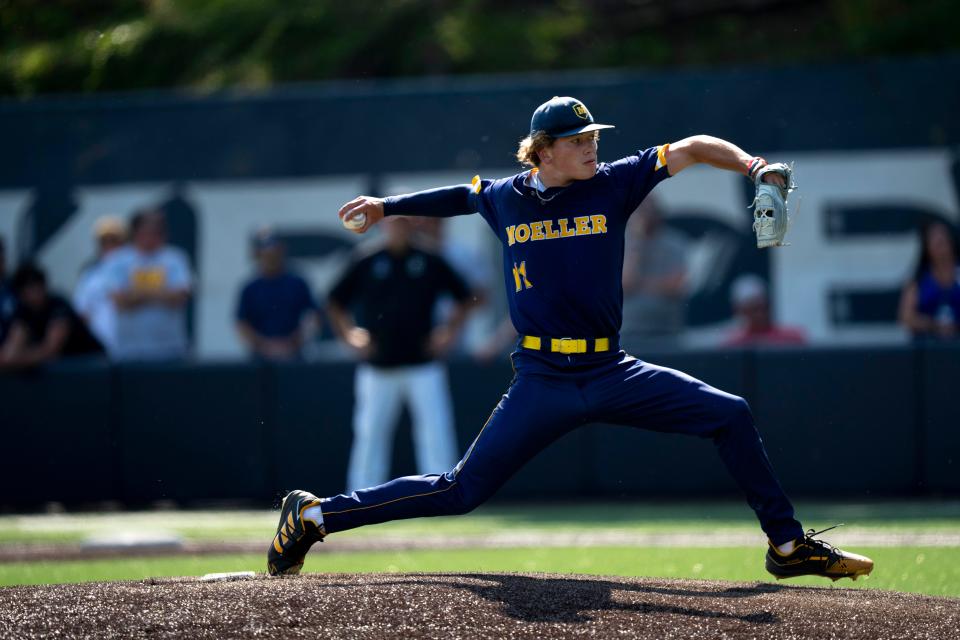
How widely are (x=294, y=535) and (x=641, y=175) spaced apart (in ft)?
7.43

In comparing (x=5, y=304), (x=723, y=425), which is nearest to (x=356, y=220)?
(x=723, y=425)

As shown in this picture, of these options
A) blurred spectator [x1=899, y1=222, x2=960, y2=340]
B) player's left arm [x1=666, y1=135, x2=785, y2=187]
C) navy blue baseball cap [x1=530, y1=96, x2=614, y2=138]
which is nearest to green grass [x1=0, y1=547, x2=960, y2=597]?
player's left arm [x1=666, y1=135, x2=785, y2=187]

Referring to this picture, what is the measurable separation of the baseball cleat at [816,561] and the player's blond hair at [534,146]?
2.04 meters

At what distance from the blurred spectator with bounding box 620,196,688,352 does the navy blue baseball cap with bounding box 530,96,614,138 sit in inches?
256

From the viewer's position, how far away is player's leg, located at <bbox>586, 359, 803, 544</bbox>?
19.8 feet

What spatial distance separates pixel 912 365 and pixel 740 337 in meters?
1.71

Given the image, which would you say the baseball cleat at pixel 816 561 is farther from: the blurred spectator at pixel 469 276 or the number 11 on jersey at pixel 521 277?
the blurred spectator at pixel 469 276

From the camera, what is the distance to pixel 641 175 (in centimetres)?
→ 620

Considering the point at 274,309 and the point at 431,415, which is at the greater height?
the point at 274,309

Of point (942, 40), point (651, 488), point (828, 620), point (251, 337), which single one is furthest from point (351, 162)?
point (828, 620)

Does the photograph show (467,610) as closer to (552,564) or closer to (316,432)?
(552,564)

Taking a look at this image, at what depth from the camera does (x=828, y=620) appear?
210 inches

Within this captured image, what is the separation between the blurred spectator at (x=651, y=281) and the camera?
12672 millimetres

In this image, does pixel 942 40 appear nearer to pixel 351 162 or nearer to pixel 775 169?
pixel 351 162
